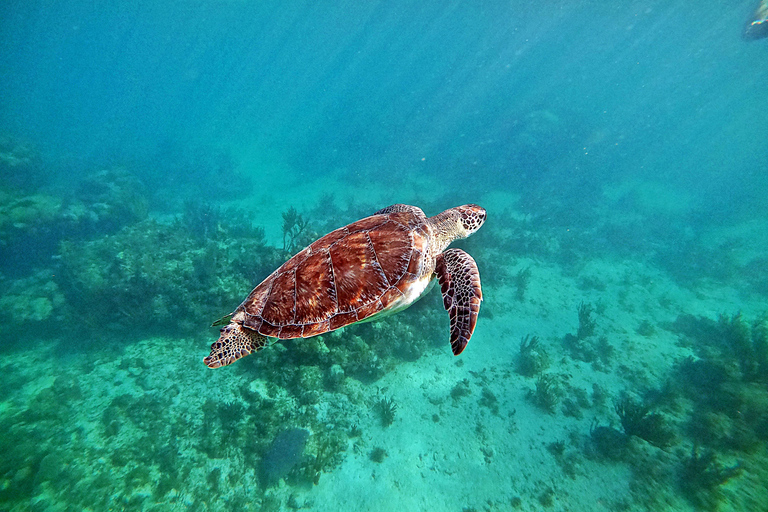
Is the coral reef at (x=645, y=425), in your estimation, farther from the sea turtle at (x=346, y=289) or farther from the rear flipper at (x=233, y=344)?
the rear flipper at (x=233, y=344)

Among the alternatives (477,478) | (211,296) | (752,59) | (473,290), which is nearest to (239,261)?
(211,296)

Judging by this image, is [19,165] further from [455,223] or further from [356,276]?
[455,223]

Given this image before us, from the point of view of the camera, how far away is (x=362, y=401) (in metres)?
6.18

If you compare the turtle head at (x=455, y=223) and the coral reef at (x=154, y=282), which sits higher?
the coral reef at (x=154, y=282)

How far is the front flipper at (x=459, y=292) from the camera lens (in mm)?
3026

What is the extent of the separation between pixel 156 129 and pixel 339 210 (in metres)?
51.2

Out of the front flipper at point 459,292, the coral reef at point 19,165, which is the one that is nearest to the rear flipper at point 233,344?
the front flipper at point 459,292

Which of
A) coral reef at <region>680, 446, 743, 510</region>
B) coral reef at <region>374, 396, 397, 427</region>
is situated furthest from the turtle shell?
coral reef at <region>680, 446, 743, 510</region>

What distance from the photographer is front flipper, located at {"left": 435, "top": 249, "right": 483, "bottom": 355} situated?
303 centimetres

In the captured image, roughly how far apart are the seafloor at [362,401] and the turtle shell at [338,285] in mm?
2415

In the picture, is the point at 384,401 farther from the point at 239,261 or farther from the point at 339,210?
the point at 339,210

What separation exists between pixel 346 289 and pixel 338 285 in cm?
12

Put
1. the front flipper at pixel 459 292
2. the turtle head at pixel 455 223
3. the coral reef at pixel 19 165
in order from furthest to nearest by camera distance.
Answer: the coral reef at pixel 19 165
the turtle head at pixel 455 223
the front flipper at pixel 459 292

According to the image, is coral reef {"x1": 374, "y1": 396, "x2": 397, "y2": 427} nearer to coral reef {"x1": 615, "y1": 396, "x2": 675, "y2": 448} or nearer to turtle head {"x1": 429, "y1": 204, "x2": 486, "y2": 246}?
turtle head {"x1": 429, "y1": 204, "x2": 486, "y2": 246}
